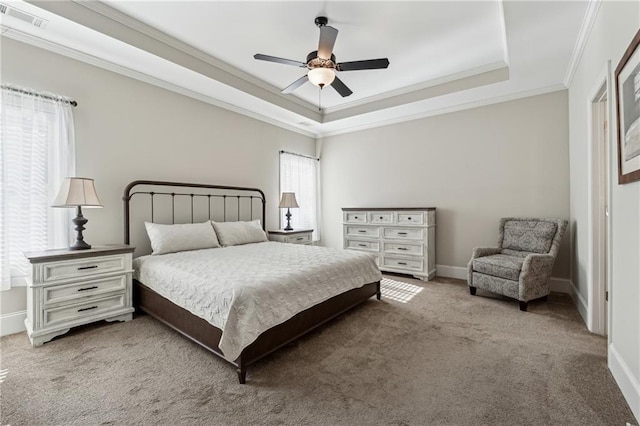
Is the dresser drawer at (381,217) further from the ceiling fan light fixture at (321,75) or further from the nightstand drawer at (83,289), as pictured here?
the nightstand drawer at (83,289)

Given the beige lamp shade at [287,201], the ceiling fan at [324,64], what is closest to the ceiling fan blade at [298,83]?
the ceiling fan at [324,64]

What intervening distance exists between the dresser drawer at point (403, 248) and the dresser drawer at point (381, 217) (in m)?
0.36

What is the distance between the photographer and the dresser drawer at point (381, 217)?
4.85m

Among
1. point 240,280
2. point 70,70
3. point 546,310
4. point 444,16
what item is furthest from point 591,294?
point 70,70

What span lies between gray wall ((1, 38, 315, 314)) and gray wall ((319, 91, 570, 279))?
242 centimetres

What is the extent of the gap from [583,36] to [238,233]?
436cm

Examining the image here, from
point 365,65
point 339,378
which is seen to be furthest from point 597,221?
point 339,378

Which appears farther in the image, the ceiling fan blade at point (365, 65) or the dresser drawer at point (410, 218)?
the dresser drawer at point (410, 218)

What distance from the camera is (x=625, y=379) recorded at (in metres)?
1.72

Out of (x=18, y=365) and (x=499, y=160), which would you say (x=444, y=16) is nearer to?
(x=499, y=160)

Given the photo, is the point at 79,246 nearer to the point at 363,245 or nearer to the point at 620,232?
the point at 363,245

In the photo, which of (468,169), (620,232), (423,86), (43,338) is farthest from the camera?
(468,169)

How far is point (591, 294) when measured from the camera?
104 inches

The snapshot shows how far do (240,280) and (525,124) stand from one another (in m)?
4.39
